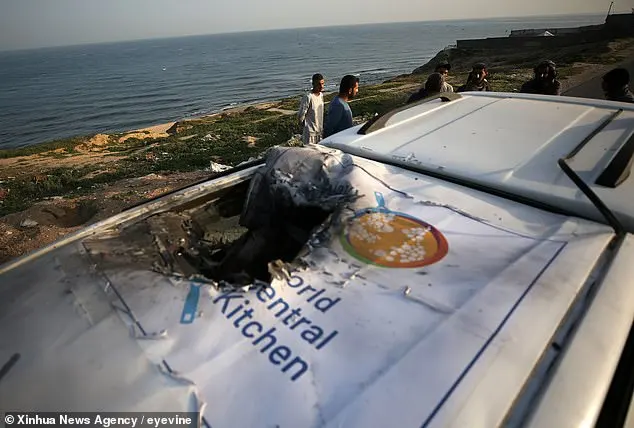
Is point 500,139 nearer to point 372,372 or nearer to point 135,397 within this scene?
point 372,372

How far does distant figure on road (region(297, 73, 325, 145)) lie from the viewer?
5.86 metres

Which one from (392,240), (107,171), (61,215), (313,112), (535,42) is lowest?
(107,171)

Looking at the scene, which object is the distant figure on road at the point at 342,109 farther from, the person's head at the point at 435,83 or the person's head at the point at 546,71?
the person's head at the point at 546,71

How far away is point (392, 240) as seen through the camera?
4.83ft

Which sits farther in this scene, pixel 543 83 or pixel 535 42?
pixel 535 42

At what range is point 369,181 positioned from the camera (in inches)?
75.0

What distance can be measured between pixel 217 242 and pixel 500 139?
1.86 meters

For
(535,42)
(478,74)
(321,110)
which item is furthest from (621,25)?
(321,110)

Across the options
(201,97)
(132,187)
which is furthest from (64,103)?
(132,187)

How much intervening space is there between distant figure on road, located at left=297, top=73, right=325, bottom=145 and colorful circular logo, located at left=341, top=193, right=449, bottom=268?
15.0 ft

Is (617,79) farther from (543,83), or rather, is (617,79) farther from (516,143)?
(516,143)

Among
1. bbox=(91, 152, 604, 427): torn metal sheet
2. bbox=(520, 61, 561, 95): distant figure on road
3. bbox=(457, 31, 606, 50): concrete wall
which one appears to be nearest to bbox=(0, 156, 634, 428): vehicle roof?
bbox=(91, 152, 604, 427): torn metal sheet

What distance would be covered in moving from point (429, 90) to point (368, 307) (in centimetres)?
461

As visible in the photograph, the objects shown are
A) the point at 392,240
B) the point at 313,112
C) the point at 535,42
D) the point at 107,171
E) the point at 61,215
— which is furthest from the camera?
the point at 535,42
